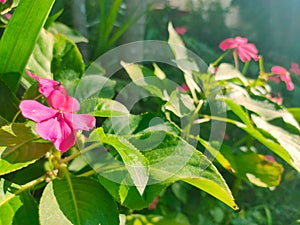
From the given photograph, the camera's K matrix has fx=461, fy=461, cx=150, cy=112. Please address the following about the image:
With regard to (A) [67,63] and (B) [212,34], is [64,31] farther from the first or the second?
(B) [212,34]

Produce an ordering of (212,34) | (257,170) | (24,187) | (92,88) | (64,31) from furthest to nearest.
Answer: (212,34), (64,31), (257,170), (92,88), (24,187)

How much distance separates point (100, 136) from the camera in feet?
2.31

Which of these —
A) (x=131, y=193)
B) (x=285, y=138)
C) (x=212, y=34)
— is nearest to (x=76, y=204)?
(x=131, y=193)

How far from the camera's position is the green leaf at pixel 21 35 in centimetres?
75

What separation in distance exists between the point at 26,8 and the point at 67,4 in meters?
0.87

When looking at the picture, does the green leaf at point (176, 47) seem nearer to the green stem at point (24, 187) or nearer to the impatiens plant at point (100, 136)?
the impatiens plant at point (100, 136)

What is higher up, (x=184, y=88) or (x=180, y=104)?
(x=180, y=104)

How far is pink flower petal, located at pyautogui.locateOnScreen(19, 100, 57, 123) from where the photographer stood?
655 mm

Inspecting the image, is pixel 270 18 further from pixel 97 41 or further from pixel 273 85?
pixel 97 41

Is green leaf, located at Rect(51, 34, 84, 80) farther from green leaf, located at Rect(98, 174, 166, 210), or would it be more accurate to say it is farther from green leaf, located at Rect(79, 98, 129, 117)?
green leaf, located at Rect(98, 174, 166, 210)

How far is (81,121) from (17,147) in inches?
5.1

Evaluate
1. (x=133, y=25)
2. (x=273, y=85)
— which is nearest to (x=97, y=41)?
(x=133, y=25)

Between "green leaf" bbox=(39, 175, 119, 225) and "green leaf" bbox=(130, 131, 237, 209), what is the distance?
0.30ft

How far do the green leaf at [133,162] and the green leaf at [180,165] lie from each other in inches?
2.1
